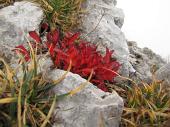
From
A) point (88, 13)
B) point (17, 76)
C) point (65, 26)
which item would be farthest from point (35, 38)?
point (88, 13)

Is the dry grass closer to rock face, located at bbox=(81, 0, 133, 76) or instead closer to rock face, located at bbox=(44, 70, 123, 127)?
rock face, located at bbox=(81, 0, 133, 76)

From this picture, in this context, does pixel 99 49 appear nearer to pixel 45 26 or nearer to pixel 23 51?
pixel 45 26

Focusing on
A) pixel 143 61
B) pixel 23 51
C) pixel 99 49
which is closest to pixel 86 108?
pixel 23 51

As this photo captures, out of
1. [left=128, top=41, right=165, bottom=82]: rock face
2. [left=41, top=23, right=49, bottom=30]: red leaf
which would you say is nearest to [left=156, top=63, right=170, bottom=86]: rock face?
[left=128, top=41, right=165, bottom=82]: rock face

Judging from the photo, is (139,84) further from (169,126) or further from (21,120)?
(21,120)

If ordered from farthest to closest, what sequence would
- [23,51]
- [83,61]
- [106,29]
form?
[106,29]
[23,51]
[83,61]

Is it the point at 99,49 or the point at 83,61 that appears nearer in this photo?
the point at 83,61

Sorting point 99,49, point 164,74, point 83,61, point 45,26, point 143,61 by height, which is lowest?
point 143,61
